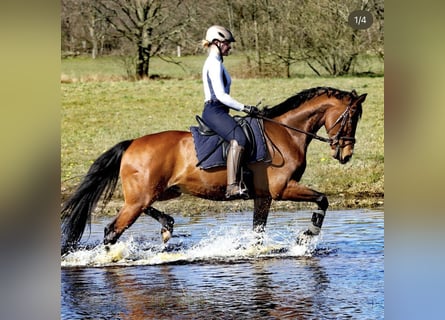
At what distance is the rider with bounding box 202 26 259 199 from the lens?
24.3 feet

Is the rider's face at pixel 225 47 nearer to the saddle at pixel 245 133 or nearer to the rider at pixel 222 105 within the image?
the rider at pixel 222 105

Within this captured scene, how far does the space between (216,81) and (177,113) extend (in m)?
0.45

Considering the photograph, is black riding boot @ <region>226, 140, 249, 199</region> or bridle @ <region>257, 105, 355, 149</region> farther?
bridle @ <region>257, 105, 355, 149</region>

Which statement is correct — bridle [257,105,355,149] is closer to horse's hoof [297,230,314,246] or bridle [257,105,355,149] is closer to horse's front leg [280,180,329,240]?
horse's front leg [280,180,329,240]

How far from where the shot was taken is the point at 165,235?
303 inches

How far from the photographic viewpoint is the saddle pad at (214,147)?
7484 mm

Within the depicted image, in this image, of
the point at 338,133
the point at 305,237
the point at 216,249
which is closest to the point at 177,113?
the point at 216,249

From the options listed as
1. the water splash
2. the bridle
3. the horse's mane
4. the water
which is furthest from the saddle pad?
the water splash

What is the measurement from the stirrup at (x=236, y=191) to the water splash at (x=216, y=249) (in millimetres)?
276

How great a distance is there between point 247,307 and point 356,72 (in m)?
2.01

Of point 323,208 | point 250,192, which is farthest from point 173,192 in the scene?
point 323,208

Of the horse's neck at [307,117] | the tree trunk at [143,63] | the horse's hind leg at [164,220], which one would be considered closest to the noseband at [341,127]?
the horse's neck at [307,117]

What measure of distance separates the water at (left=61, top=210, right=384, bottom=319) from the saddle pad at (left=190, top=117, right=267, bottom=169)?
47 centimetres
